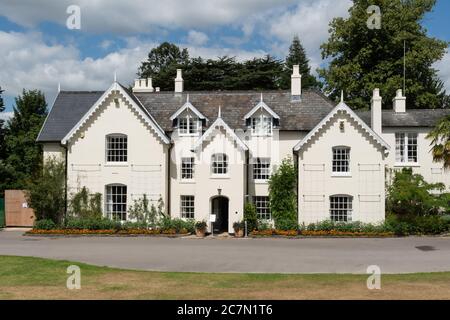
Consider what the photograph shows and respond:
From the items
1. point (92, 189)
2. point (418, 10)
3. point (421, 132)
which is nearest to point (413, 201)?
point (421, 132)

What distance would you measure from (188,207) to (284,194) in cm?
654

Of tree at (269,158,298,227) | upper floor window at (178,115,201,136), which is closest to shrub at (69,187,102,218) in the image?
upper floor window at (178,115,201,136)

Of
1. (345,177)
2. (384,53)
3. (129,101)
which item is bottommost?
(345,177)

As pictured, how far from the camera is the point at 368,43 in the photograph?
5481cm

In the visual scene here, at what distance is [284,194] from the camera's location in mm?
34812

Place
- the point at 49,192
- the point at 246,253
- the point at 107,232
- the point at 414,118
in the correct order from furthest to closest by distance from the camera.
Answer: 1. the point at 414,118
2. the point at 49,192
3. the point at 107,232
4. the point at 246,253

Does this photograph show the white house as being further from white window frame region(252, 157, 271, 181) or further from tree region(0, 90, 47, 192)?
tree region(0, 90, 47, 192)

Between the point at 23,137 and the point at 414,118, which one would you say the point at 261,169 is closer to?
the point at 414,118

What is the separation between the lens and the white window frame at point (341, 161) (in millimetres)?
34906

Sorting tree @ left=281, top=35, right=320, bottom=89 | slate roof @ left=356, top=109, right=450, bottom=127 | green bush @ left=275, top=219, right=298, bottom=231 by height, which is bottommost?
green bush @ left=275, top=219, right=298, bottom=231

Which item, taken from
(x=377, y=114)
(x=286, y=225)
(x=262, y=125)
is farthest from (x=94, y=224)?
(x=377, y=114)

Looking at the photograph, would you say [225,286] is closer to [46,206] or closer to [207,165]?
[207,165]

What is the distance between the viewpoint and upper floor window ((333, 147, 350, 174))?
115ft

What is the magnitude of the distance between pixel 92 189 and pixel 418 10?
3791 cm
